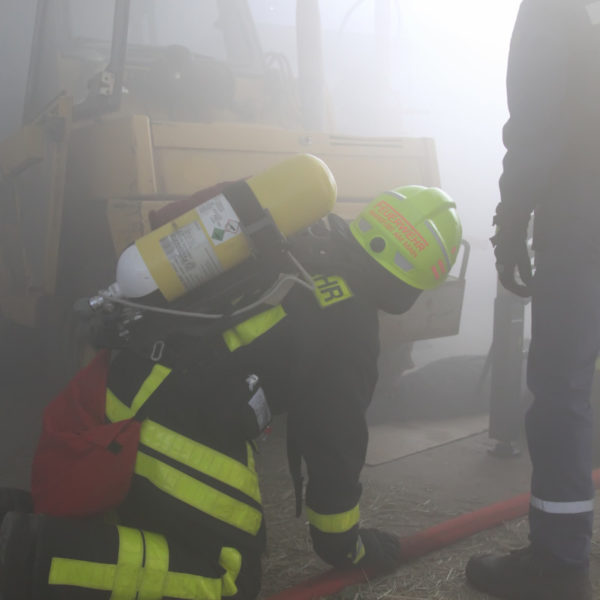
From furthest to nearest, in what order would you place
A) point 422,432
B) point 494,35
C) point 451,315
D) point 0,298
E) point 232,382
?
point 494,35 < point 0,298 < point 422,432 < point 451,315 < point 232,382

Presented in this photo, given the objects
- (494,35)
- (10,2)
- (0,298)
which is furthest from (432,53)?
(0,298)

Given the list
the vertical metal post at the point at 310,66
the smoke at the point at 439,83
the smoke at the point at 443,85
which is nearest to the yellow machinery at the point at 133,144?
the vertical metal post at the point at 310,66

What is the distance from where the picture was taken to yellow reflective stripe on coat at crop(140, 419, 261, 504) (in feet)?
5.80

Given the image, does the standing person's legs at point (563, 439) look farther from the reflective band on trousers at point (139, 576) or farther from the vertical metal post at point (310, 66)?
the vertical metal post at point (310, 66)

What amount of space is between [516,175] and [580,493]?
92 centimetres

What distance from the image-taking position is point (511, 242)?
6.89 ft

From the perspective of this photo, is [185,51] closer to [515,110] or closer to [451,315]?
[451,315]

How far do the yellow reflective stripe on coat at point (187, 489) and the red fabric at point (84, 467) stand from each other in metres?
0.05

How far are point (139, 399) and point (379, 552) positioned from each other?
3.01 ft

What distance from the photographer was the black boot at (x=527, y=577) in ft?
6.43

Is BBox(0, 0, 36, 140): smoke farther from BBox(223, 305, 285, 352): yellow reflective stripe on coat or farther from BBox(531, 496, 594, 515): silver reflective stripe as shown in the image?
BBox(531, 496, 594, 515): silver reflective stripe

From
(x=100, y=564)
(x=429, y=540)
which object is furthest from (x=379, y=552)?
(x=100, y=564)

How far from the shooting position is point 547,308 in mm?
2025

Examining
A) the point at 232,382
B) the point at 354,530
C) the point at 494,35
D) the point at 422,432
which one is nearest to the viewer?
the point at 232,382
